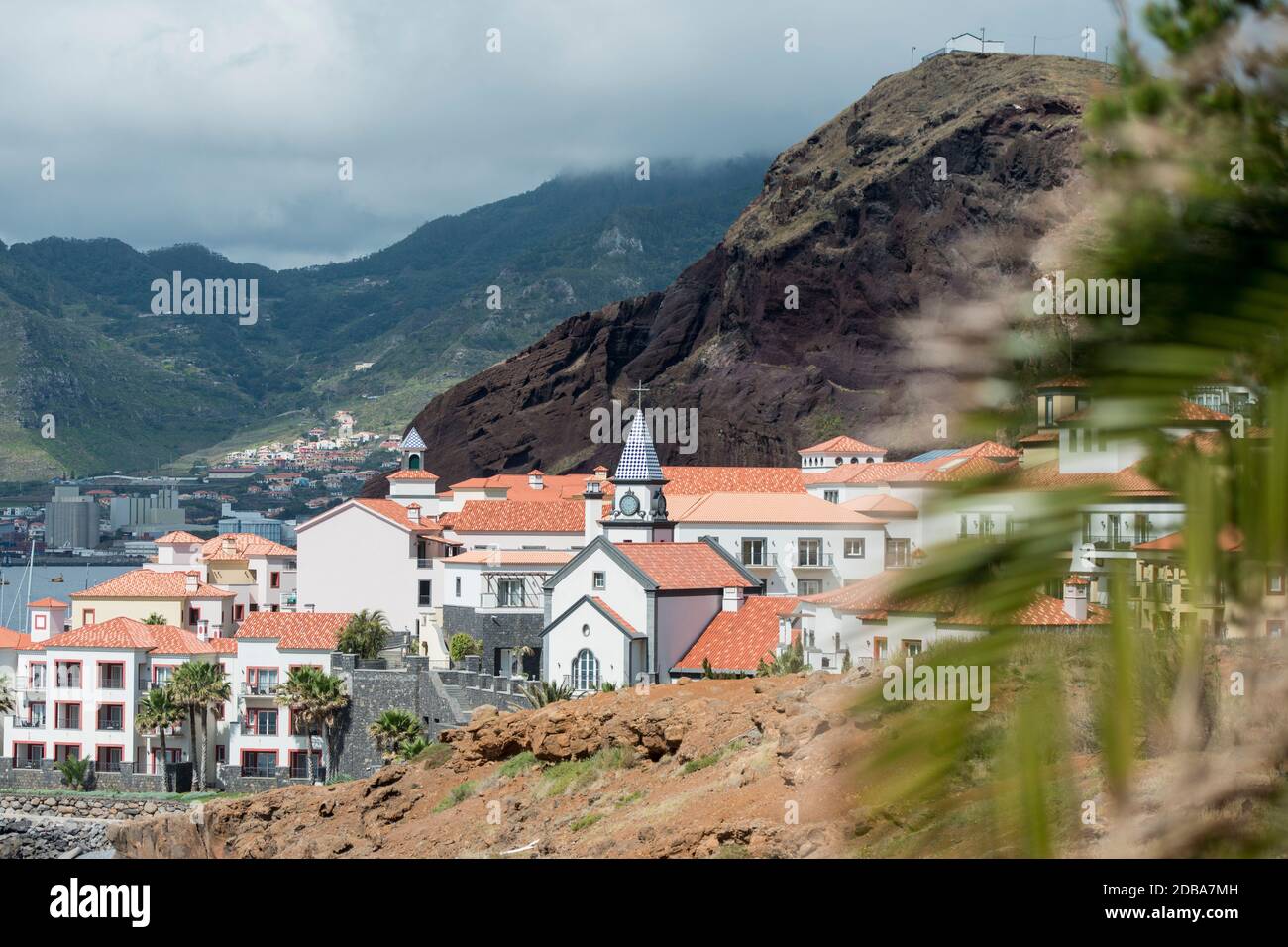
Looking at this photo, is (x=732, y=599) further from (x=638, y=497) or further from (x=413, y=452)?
(x=413, y=452)

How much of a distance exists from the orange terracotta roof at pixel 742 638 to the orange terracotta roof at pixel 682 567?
41.7 inches

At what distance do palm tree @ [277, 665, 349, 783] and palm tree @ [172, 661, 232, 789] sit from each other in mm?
4264

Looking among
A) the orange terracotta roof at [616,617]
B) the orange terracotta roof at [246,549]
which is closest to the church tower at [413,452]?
the orange terracotta roof at [246,549]

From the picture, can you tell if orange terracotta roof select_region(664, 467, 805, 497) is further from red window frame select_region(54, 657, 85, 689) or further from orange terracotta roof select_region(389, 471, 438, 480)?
red window frame select_region(54, 657, 85, 689)

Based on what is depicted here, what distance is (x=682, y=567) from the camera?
51.4 meters

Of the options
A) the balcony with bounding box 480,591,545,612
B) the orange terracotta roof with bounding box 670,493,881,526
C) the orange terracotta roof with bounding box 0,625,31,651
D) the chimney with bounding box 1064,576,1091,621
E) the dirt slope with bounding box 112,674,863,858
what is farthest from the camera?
the orange terracotta roof with bounding box 0,625,31,651

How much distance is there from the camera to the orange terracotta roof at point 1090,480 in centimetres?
265

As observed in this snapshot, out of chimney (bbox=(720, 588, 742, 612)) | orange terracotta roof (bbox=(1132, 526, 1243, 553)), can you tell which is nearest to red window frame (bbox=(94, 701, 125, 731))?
chimney (bbox=(720, 588, 742, 612))

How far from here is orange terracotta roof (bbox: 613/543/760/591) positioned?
165 ft

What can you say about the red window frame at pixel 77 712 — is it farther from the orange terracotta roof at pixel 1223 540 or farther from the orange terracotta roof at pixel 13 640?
the orange terracotta roof at pixel 1223 540

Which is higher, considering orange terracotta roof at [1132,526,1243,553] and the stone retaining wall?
orange terracotta roof at [1132,526,1243,553]
